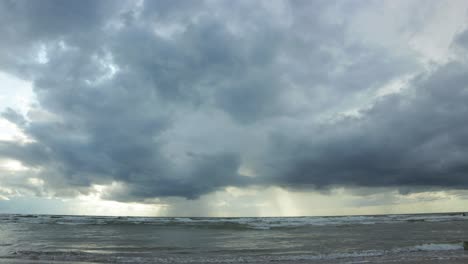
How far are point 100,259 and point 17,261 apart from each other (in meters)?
4.04

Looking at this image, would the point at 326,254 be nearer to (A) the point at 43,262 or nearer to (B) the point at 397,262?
(B) the point at 397,262

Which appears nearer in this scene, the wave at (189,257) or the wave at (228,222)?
the wave at (189,257)

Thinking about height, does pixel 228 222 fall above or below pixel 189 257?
below

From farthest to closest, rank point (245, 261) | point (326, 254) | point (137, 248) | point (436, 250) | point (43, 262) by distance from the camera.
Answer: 1. point (137, 248)
2. point (436, 250)
3. point (326, 254)
4. point (245, 261)
5. point (43, 262)

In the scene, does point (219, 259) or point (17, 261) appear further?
point (219, 259)

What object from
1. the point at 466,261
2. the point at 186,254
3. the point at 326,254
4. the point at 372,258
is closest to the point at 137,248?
Result: the point at 186,254

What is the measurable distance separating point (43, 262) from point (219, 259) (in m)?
9.28

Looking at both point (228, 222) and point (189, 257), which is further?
point (228, 222)

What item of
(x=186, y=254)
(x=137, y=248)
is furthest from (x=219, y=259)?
(x=137, y=248)

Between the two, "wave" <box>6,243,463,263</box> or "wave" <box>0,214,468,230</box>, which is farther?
"wave" <box>0,214,468,230</box>

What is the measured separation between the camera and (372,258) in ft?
64.1

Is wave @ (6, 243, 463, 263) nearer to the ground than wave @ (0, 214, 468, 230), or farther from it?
farther from it

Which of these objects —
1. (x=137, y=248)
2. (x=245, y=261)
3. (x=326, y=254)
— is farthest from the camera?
(x=137, y=248)

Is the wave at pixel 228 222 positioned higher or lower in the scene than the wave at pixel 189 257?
lower
